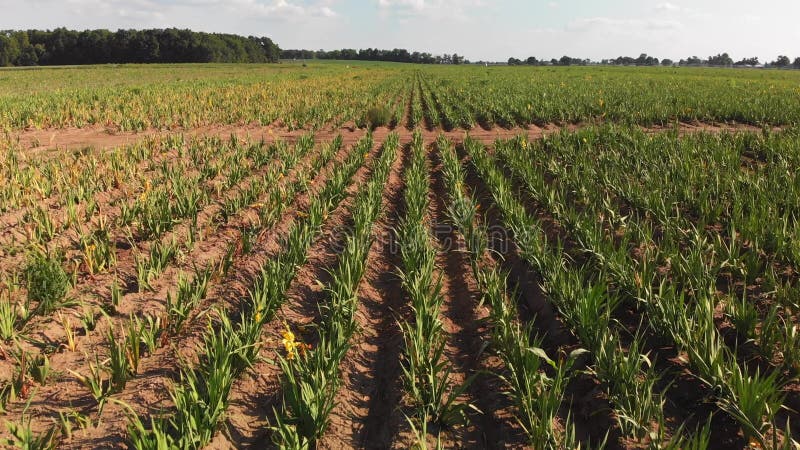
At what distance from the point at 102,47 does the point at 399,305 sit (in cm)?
9122

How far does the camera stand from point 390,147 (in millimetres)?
9258

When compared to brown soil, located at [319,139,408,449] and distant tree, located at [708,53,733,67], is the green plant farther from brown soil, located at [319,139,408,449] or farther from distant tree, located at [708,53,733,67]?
distant tree, located at [708,53,733,67]

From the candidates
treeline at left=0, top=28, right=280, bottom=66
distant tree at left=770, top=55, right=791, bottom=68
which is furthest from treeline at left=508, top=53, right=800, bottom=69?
treeline at left=0, top=28, right=280, bottom=66

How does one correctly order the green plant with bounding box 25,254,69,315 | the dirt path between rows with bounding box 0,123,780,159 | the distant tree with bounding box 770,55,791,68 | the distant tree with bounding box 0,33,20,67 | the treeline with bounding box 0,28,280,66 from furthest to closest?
1. the distant tree with bounding box 770,55,791,68
2. the treeline with bounding box 0,28,280,66
3. the distant tree with bounding box 0,33,20,67
4. the dirt path between rows with bounding box 0,123,780,159
5. the green plant with bounding box 25,254,69,315

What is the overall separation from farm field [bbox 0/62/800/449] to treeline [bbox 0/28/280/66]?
269 ft

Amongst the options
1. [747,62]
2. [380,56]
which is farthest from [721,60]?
[380,56]

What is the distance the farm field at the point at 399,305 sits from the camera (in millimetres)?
2473

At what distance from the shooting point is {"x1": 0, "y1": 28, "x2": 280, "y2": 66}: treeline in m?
71.6

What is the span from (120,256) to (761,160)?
10.9 meters

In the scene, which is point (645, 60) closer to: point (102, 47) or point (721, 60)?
point (721, 60)

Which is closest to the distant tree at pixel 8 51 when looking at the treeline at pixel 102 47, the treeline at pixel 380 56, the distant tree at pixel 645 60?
the treeline at pixel 102 47

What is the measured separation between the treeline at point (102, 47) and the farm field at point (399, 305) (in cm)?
8191

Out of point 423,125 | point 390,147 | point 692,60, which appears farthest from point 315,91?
point 692,60

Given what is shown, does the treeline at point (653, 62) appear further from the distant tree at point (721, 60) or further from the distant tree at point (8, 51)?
the distant tree at point (8, 51)
